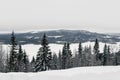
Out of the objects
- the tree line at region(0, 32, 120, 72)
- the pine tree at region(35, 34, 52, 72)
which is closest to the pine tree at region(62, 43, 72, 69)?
the tree line at region(0, 32, 120, 72)

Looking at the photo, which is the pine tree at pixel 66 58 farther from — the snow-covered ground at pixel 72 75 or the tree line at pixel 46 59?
the snow-covered ground at pixel 72 75

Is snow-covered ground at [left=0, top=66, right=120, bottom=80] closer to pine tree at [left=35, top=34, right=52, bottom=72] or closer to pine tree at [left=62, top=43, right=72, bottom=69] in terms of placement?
pine tree at [left=35, top=34, right=52, bottom=72]

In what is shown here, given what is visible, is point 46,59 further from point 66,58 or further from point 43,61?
point 66,58

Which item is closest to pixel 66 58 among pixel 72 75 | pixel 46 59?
pixel 46 59

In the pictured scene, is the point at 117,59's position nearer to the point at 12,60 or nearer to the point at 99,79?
the point at 12,60

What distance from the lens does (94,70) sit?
16688 mm

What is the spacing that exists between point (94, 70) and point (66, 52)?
50.9 metres

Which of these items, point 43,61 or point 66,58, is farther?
point 66,58

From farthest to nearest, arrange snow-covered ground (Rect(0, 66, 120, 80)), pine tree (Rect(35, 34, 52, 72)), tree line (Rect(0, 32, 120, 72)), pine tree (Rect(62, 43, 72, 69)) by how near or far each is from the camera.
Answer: pine tree (Rect(62, 43, 72, 69))
tree line (Rect(0, 32, 120, 72))
pine tree (Rect(35, 34, 52, 72))
snow-covered ground (Rect(0, 66, 120, 80))

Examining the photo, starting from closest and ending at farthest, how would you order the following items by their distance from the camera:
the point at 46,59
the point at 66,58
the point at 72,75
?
1. the point at 72,75
2. the point at 46,59
3. the point at 66,58

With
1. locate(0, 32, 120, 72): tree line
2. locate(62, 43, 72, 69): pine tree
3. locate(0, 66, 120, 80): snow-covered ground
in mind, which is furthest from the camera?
locate(62, 43, 72, 69): pine tree

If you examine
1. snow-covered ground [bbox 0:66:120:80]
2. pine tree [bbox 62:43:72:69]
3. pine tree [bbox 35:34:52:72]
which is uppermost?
snow-covered ground [bbox 0:66:120:80]

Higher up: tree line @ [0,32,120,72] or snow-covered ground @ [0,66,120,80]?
snow-covered ground @ [0,66,120,80]

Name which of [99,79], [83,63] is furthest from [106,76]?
[83,63]
